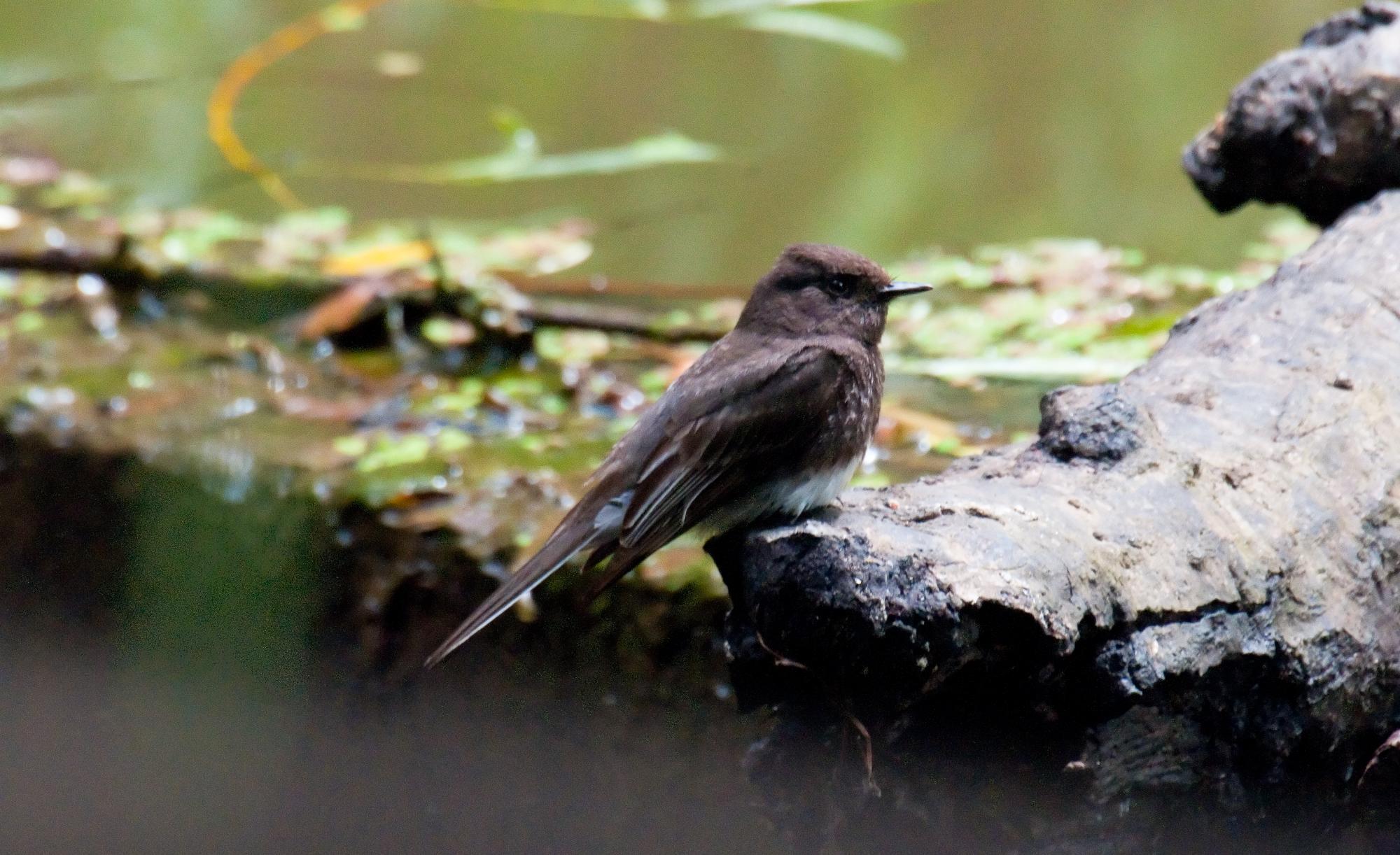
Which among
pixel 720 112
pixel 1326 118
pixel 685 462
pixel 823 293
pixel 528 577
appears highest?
pixel 1326 118

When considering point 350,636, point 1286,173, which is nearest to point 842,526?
point 350,636

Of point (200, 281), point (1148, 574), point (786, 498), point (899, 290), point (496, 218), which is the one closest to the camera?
point (1148, 574)

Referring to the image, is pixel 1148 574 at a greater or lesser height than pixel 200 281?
greater

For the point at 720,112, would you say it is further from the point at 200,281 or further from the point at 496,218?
the point at 200,281

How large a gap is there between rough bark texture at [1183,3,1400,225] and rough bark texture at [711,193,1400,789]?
39.4 inches

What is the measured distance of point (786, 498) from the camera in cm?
313

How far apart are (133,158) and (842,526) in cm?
574

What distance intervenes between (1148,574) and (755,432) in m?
0.92

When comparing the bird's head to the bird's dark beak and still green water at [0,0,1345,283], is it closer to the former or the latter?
the bird's dark beak

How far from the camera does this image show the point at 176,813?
285cm

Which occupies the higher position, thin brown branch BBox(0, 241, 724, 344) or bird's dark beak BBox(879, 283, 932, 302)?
bird's dark beak BBox(879, 283, 932, 302)

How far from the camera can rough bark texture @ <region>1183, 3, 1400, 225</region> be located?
4090 millimetres

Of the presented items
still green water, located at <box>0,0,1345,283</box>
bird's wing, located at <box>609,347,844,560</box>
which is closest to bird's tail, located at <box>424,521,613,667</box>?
bird's wing, located at <box>609,347,844,560</box>

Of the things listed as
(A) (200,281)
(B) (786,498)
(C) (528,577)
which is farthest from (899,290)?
(A) (200,281)
